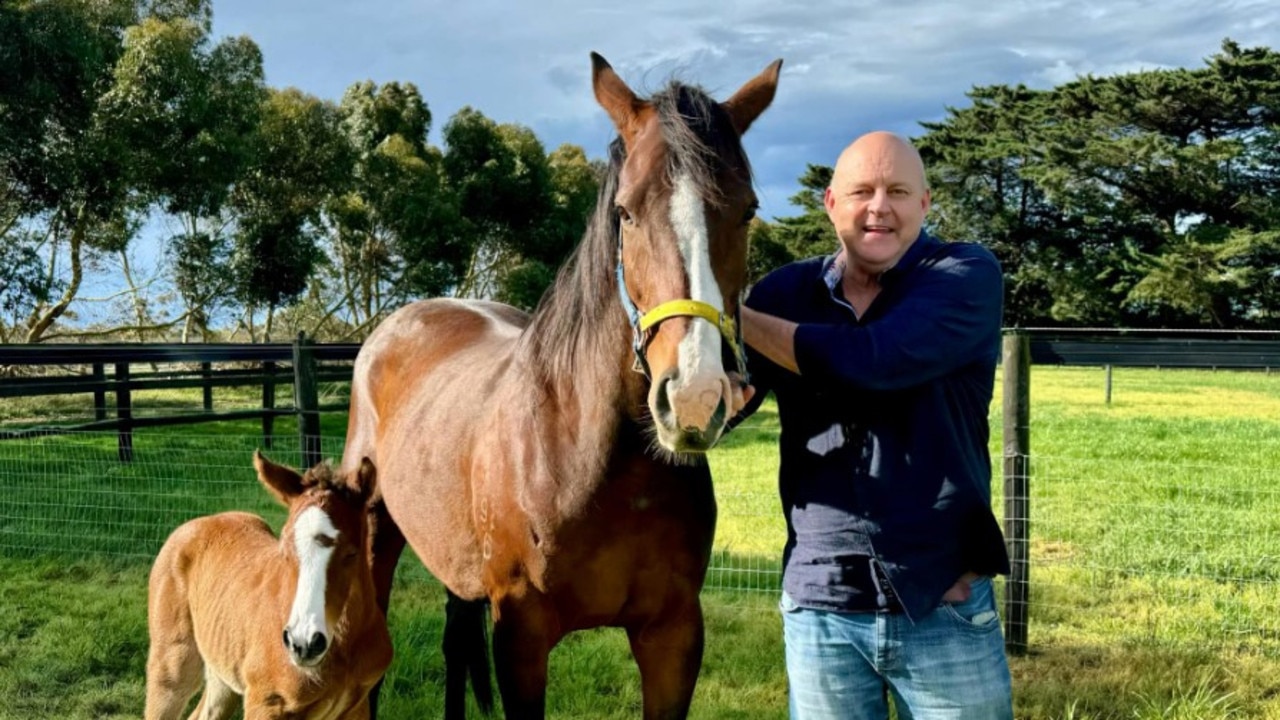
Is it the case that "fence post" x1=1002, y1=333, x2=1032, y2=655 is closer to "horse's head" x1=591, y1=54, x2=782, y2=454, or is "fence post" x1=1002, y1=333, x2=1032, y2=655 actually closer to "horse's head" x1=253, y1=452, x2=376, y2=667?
"horse's head" x1=591, y1=54, x2=782, y2=454

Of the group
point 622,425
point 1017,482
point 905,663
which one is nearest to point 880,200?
point 622,425

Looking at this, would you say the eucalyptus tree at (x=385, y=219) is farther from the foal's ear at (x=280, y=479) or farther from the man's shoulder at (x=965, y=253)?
the man's shoulder at (x=965, y=253)

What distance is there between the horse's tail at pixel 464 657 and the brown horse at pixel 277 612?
0.54m

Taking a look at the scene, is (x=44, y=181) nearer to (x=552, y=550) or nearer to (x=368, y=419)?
(x=368, y=419)

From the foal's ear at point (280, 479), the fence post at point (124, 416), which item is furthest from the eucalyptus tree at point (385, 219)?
the foal's ear at point (280, 479)

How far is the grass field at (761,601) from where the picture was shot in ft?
12.9

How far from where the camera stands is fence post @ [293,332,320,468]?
6.58 metres

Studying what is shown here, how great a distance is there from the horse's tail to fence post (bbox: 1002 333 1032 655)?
2.52 metres

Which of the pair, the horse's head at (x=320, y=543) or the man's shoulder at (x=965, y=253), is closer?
the man's shoulder at (x=965, y=253)

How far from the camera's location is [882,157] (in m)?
1.87

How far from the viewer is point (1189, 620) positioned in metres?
4.58

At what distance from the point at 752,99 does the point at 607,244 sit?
1.57 ft

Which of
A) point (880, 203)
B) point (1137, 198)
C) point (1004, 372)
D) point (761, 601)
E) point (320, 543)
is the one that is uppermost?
point (1137, 198)

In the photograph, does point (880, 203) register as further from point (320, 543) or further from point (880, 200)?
point (320, 543)
